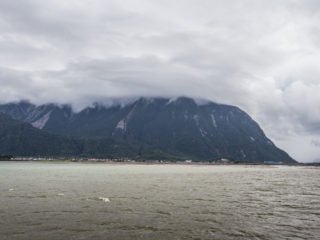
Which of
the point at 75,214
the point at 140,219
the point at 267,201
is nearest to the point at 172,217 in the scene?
the point at 140,219

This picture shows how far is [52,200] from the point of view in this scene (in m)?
39.2

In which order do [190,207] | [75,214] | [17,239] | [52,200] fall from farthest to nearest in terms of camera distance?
[52,200]
[190,207]
[75,214]
[17,239]

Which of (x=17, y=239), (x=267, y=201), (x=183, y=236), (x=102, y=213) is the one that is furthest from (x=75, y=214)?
(x=267, y=201)

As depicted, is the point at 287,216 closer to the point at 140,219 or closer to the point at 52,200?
the point at 140,219

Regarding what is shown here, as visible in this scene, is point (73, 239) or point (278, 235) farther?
point (278, 235)

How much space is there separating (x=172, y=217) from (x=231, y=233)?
7.14 metres

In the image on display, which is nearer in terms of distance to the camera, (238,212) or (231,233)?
(231,233)

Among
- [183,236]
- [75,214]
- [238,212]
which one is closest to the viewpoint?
[183,236]

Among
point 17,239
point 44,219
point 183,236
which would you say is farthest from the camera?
point 44,219

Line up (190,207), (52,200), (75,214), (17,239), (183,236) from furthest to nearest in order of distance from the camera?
(52,200) < (190,207) < (75,214) < (183,236) < (17,239)

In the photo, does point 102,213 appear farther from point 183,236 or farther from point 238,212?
point 238,212

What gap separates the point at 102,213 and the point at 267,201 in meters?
24.0

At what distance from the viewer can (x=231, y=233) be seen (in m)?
23.1

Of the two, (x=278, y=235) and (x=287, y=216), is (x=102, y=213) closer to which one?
(x=278, y=235)
